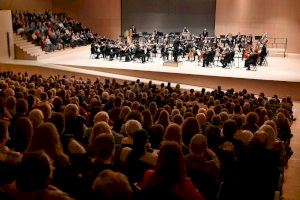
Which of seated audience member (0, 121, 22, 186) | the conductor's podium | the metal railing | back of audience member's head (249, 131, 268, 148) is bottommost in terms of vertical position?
the conductor's podium

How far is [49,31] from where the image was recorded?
18562 mm

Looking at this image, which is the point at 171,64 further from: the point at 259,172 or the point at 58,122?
the point at 259,172

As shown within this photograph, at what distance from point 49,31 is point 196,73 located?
8453 millimetres

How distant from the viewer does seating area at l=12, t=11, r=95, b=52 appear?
59.4 ft

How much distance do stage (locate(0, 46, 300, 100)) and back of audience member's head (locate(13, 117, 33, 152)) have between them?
404 inches

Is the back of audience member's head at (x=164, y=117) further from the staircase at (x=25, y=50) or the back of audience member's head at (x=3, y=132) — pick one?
the staircase at (x=25, y=50)

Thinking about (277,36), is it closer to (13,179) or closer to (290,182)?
(290,182)

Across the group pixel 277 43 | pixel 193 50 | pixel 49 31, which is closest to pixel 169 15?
pixel 277 43

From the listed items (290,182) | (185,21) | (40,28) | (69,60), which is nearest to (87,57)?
(69,60)

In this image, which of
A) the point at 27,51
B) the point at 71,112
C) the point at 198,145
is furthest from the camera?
the point at 27,51

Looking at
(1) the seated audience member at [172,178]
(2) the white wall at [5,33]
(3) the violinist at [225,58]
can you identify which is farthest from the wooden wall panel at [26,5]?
(1) the seated audience member at [172,178]

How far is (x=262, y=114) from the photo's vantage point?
6559 mm

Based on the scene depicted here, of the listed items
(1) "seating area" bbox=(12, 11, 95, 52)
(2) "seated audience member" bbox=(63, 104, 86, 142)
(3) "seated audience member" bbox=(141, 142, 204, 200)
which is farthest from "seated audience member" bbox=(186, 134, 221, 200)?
(1) "seating area" bbox=(12, 11, 95, 52)

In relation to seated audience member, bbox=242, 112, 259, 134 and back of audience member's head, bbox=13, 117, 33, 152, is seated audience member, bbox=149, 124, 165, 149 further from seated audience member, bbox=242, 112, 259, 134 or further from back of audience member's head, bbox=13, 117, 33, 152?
seated audience member, bbox=242, 112, 259, 134
